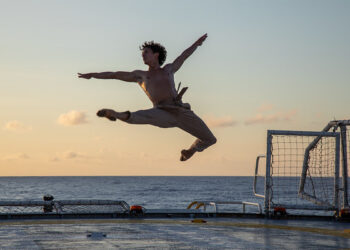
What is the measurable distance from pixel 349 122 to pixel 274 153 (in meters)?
2.72

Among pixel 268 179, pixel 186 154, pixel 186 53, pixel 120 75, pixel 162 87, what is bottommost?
pixel 268 179

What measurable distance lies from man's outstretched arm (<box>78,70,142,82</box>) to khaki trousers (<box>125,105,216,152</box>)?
82 cm

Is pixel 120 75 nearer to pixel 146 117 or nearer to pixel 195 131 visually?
pixel 146 117

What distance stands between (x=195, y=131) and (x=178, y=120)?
605 millimetres

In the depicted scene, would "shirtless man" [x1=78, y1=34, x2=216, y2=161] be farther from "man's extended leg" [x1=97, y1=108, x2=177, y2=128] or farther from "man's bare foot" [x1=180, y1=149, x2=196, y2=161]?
"man's bare foot" [x1=180, y1=149, x2=196, y2=161]

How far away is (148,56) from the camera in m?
12.6

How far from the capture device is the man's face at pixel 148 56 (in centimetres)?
1258

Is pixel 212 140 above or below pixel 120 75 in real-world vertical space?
below

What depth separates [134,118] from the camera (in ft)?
37.9

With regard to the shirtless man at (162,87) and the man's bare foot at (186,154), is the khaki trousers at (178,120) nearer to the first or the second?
the shirtless man at (162,87)

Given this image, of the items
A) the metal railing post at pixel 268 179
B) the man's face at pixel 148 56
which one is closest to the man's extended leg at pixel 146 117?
the man's face at pixel 148 56


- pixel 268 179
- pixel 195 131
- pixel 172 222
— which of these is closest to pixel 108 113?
pixel 195 131

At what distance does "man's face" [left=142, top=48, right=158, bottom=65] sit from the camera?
12578mm

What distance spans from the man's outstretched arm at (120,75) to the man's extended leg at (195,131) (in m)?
1.25
